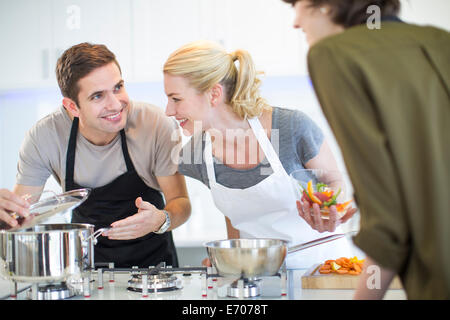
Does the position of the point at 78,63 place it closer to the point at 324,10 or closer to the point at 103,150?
the point at 103,150

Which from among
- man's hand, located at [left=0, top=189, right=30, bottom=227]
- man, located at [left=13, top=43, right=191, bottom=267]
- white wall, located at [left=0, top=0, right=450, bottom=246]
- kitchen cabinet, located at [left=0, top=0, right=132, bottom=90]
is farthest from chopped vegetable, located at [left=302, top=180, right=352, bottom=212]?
kitchen cabinet, located at [left=0, top=0, right=132, bottom=90]

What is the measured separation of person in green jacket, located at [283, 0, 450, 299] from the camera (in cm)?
82

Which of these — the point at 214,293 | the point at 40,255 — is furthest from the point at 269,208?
the point at 40,255

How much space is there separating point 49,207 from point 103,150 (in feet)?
2.48

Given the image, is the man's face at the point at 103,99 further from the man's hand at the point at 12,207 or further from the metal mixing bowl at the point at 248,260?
the metal mixing bowl at the point at 248,260

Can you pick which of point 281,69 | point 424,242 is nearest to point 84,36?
point 281,69

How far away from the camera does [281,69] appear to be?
3.34 metres

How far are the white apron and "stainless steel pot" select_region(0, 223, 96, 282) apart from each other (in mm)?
782

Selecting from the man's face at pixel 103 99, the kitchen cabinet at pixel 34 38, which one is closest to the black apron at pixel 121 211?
the man's face at pixel 103 99

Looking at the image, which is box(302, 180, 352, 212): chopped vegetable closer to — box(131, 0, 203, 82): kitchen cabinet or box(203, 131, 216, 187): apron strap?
box(203, 131, 216, 187): apron strap

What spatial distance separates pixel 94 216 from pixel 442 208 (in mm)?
1779

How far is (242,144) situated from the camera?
2.11m
